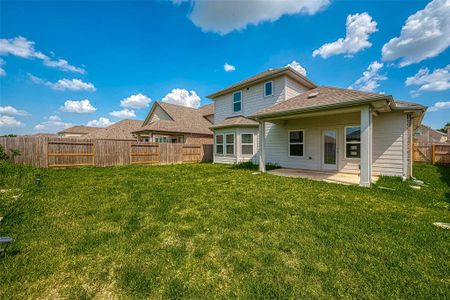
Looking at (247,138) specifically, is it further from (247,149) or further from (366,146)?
(366,146)

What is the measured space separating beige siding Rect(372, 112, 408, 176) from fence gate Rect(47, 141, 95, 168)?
50.4 ft

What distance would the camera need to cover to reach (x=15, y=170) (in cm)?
766

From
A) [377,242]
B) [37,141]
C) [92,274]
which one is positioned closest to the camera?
[92,274]

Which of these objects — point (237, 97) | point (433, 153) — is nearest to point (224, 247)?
point (237, 97)

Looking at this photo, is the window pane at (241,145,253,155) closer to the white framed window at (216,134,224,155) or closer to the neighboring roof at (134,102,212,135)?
the white framed window at (216,134,224,155)

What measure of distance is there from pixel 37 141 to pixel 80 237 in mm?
10254

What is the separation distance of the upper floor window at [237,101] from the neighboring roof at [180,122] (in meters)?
5.44

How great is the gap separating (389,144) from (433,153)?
982 cm

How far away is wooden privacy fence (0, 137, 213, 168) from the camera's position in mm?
9554

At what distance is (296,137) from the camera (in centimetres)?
1060

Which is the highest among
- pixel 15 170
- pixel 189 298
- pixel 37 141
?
pixel 37 141

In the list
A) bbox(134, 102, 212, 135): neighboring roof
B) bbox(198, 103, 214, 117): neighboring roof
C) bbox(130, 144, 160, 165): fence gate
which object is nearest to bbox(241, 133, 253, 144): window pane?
bbox(130, 144, 160, 165): fence gate

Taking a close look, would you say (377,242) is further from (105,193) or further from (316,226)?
(105,193)

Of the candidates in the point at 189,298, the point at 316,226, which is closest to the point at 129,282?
the point at 189,298
